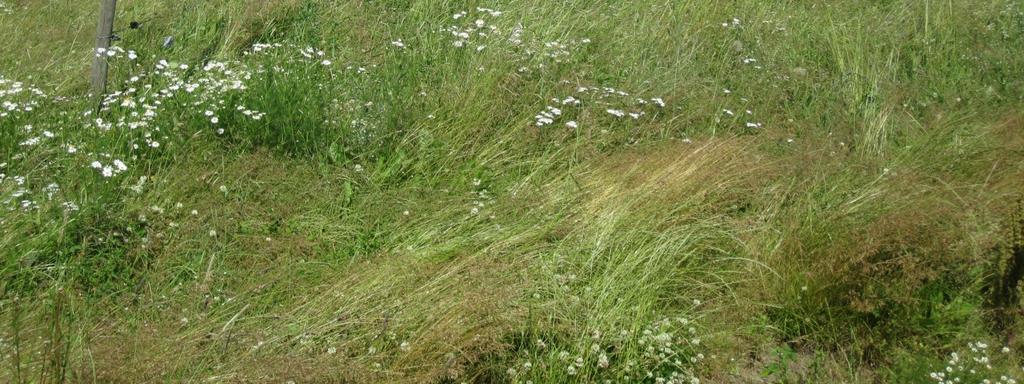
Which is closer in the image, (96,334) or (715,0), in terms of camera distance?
(96,334)

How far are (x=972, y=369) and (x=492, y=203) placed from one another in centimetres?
218

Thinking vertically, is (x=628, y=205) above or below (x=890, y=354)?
above

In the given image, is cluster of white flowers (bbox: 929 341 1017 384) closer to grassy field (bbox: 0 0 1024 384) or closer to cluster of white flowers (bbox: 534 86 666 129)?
grassy field (bbox: 0 0 1024 384)

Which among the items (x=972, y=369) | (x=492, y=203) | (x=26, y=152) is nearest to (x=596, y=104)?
(x=492, y=203)

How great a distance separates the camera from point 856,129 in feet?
19.2

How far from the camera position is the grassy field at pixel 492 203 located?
12.1 ft

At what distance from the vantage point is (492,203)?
15.5ft

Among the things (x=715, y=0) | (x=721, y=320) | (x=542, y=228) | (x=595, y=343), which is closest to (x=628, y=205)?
(x=542, y=228)

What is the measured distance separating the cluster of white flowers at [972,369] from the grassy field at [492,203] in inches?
0.8

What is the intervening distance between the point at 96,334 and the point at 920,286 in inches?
128

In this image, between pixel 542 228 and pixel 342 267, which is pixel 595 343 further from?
pixel 342 267

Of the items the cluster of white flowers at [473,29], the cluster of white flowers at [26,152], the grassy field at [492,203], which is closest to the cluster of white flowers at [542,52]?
the grassy field at [492,203]

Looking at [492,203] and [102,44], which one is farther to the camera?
[102,44]

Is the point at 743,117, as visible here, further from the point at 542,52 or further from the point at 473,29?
the point at 473,29
